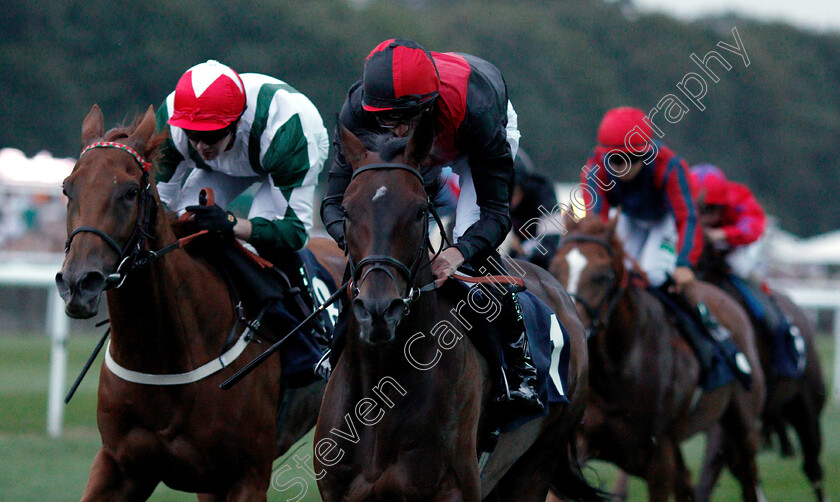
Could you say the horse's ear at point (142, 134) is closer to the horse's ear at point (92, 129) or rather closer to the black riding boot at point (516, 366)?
the horse's ear at point (92, 129)

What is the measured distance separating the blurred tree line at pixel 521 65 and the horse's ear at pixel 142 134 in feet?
67.2

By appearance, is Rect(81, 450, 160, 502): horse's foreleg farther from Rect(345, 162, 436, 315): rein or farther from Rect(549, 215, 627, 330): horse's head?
Rect(549, 215, 627, 330): horse's head

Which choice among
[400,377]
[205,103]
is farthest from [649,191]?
[400,377]

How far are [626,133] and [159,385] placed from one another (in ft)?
10.7

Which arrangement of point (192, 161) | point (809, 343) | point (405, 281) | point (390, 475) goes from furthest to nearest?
point (809, 343), point (192, 161), point (390, 475), point (405, 281)

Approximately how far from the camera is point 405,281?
3.02 meters

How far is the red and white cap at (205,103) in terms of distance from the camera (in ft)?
13.7

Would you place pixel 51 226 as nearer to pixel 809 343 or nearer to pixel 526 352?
pixel 809 343

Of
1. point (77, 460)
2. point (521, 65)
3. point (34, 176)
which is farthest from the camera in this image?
point (521, 65)

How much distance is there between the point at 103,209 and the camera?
351 cm

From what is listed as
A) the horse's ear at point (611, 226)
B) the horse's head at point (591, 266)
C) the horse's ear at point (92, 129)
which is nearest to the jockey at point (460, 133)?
the horse's ear at point (92, 129)

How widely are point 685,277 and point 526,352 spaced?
2.71 metres

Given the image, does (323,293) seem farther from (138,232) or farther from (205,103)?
(138,232)

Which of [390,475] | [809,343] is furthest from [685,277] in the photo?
[390,475]
